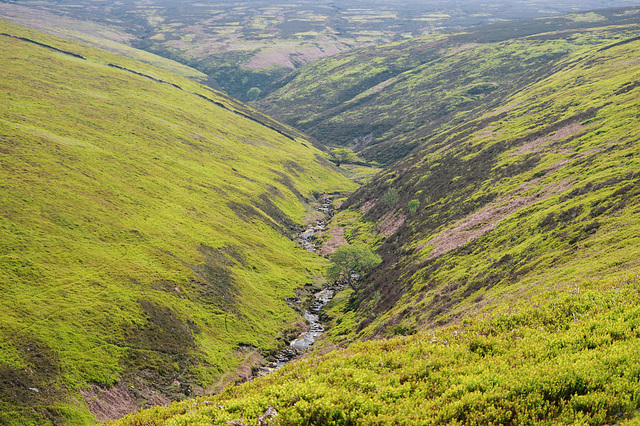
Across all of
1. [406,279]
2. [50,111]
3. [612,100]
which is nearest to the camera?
[406,279]

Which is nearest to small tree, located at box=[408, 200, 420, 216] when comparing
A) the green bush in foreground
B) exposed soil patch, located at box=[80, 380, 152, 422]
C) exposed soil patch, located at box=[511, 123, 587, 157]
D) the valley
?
the valley

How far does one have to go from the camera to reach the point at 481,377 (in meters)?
16.1

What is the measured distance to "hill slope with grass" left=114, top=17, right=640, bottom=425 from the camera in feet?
48.9

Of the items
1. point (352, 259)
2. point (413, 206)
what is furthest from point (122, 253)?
point (413, 206)

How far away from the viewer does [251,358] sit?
54.6 m

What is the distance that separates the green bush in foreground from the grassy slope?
86.6 feet

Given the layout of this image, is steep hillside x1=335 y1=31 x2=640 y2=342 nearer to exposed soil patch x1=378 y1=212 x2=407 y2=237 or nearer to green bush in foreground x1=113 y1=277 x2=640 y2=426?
exposed soil patch x1=378 y1=212 x2=407 y2=237

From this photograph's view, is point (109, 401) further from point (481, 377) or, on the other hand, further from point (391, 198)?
point (391, 198)

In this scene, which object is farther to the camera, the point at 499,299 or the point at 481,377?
the point at 499,299

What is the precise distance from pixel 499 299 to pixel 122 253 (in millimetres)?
56090

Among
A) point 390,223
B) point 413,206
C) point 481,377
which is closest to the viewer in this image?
point 481,377

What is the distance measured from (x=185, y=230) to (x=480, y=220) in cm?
5800

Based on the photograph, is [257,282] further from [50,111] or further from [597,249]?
[50,111]

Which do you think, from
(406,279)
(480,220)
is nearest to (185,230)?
(406,279)
